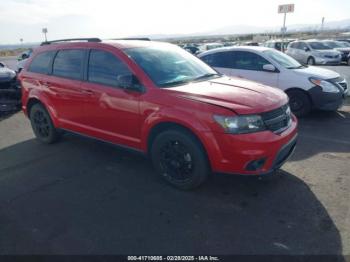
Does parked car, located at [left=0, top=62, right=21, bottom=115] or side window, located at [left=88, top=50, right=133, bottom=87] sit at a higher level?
side window, located at [left=88, top=50, right=133, bottom=87]

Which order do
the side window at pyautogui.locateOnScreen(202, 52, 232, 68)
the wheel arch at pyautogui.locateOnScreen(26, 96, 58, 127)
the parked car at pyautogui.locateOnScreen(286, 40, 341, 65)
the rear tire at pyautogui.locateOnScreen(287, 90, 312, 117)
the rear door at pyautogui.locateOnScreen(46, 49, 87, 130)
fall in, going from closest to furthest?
the rear door at pyautogui.locateOnScreen(46, 49, 87, 130), the wheel arch at pyautogui.locateOnScreen(26, 96, 58, 127), the rear tire at pyautogui.locateOnScreen(287, 90, 312, 117), the side window at pyautogui.locateOnScreen(202, 52, 232, 68), the parked car at pyautogui.locateOnScreen(286, 40, 341, 65)

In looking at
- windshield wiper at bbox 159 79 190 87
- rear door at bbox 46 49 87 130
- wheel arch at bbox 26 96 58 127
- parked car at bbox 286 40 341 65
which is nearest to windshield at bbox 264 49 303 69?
windshield wiper at bbox 159 79 190 87

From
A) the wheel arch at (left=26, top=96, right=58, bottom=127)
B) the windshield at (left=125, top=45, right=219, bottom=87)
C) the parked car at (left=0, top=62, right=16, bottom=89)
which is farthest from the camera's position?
the parked car at (left=0, top=62, right=16, bottom=89)

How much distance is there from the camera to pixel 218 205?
3.68 m

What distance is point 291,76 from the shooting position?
7336 millimetres

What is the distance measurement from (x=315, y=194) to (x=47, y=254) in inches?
118

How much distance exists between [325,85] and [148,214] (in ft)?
17.7

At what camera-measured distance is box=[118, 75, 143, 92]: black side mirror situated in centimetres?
406

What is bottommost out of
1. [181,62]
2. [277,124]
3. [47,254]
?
[47,254]

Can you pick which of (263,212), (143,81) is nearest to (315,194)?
(263,212)

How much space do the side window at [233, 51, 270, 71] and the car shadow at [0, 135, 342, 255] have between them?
4.06m

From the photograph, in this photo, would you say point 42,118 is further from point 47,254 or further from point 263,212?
point 263,212

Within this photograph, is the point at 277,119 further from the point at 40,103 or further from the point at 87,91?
the point at 40,103

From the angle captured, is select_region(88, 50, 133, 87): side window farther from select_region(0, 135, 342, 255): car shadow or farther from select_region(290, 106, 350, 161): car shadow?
select_region(290, 106, 350, 161): car shadow
